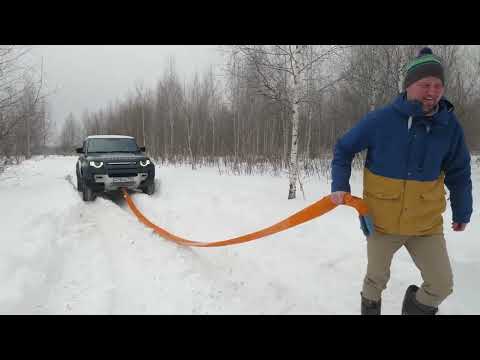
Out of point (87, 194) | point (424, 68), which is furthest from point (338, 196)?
point (87, 194)

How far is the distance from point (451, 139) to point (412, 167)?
1.17 ft

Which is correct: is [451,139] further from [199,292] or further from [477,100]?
[477,100]

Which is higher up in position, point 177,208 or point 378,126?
point 378,126

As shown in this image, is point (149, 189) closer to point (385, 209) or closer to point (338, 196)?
point (338, 196)

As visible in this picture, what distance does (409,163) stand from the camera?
6.25 ft

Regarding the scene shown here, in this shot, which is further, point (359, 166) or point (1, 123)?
point (359, 166)

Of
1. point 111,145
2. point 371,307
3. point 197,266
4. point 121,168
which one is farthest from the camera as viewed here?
point 111,145

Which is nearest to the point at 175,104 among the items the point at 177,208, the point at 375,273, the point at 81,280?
the point at 177,208

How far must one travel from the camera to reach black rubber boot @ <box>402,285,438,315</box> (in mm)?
2078

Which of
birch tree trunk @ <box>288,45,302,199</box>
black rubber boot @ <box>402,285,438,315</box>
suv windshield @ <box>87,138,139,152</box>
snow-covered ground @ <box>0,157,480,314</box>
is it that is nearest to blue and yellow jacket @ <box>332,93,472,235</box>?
black rubber boot @ <box>402,285,438,315</box>

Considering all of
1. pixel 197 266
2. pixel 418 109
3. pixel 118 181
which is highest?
pixel 418 109

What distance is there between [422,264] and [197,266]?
2519 millimetres

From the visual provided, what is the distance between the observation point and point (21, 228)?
4.65 meters

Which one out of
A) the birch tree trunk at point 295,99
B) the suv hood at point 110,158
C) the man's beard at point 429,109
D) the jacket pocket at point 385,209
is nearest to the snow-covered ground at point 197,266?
A: the jacket pocket at point 385,209
